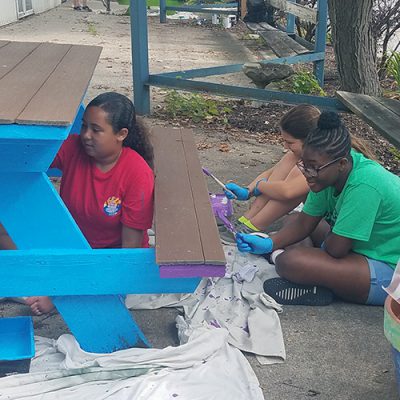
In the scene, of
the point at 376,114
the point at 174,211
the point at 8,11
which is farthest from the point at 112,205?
the point at 8,11

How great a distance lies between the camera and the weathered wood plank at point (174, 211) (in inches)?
80.6

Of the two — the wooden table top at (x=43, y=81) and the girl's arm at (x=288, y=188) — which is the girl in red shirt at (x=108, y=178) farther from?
the girl's arm at (x=288, y=188)

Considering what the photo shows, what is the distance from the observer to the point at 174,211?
2377 millimetres

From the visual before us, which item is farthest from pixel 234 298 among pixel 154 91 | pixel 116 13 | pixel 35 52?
pixel 116 13

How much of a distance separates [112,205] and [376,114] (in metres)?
2.19

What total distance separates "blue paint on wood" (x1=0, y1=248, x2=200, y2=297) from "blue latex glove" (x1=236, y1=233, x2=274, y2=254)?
688mm

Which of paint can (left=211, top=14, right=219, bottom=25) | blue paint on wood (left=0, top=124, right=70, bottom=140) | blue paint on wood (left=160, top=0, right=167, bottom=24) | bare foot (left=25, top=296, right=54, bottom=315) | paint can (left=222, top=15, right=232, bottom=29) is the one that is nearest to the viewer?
blue paint on wood (left=0, top=124, right=70, bottom=140)

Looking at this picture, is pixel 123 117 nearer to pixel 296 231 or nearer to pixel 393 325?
pixel 296 231

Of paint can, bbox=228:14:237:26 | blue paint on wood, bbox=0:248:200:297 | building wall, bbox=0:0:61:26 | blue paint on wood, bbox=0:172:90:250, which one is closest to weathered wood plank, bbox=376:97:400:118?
blue paint on wood, bbox=0:248:200:297

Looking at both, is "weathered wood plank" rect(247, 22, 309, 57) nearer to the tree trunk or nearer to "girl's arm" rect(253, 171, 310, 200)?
the tree trunk

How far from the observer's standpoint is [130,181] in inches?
99.8

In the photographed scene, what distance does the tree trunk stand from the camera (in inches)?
229

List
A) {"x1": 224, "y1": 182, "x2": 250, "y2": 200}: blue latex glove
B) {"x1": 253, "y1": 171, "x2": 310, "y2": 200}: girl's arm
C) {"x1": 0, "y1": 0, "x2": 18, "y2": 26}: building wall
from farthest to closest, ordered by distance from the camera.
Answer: {"x1": 0, "y1": 0, "x2": 18, "y2": 26}: building wall → {"x1": 224, "y1": 182, "x2": 250, "y2": 200}: blue latex glove → {"x1": 253, "y1": 171, "x2": 310, "y2": 200}: girl's arm

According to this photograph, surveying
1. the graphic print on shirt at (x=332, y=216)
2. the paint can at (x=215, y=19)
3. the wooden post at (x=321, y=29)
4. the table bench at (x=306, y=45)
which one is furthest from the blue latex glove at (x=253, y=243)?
the paint can at (x=215, y=19)
